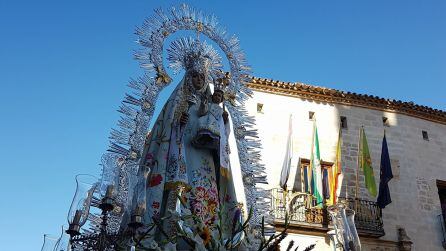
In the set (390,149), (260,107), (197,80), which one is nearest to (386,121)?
(390,149)

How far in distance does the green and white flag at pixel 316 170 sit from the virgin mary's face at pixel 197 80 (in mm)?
7455

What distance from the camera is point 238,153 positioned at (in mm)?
6945

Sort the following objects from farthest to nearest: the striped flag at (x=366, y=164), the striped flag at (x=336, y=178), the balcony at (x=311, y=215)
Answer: the striped flag at (x=366, y=164) → the striped flag at (x=336, y=178) → the balcony at (x=311, y=215)

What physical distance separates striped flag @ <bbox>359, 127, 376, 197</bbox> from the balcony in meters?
0.52

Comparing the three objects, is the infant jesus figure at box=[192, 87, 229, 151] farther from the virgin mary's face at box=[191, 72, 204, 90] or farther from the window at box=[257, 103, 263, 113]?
the window at box=[257, 103, 263, 113]

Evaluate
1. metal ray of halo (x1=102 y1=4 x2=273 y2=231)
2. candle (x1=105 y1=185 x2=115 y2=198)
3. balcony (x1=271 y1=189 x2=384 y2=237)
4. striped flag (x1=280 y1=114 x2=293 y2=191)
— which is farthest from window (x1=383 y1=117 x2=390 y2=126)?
candle (x1=105 y1=185 x2=115 y2=198)

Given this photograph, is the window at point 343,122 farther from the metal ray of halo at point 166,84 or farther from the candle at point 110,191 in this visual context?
the candle at point 110,191

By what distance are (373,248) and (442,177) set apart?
3959 millimetres

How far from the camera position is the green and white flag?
13379mm

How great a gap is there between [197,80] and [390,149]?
33.9ft

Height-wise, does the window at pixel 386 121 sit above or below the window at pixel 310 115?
above

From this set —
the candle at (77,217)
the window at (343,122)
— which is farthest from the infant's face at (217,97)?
the window at (343,122)

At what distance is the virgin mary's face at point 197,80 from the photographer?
6.79 metres

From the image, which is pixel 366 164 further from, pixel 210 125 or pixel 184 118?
pixel 184 118
